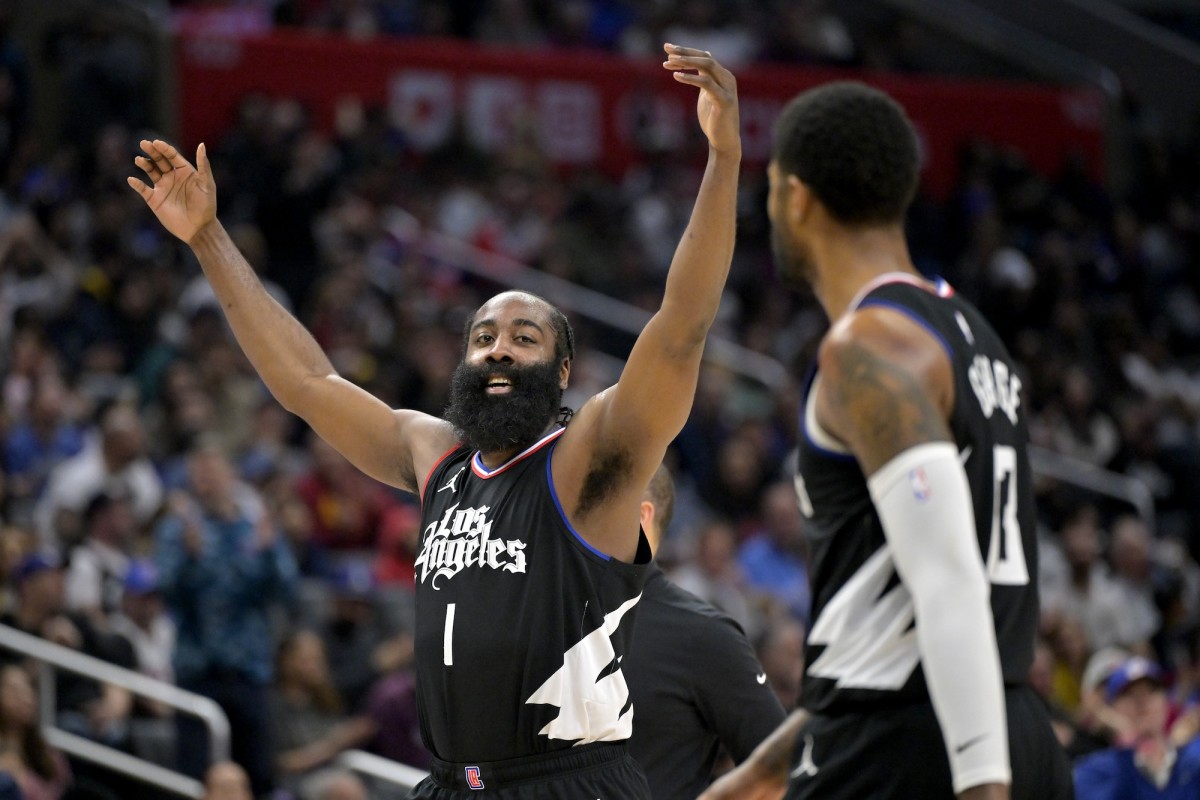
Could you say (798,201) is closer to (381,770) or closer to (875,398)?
(875,398)

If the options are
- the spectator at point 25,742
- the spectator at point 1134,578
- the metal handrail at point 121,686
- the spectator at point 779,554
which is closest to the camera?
the spectator at point 25,742

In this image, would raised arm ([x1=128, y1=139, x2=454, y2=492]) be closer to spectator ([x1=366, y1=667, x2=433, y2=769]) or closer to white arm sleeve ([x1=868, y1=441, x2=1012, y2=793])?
white arm sleeve ([x1=868, y1=441, x2=1012, y2=793])

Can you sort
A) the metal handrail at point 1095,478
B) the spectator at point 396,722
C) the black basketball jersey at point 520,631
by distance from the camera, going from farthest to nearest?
the metal handrail at point 1095,478
the spectator at point 396,722
the black basketball jersey at point 520,631

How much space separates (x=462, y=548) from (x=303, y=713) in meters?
6.11

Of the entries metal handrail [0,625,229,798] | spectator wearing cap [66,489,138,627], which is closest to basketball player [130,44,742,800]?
metal handrail [0,625,229,798]

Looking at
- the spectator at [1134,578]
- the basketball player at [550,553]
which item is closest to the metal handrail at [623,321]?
the spectator at [1134,578]

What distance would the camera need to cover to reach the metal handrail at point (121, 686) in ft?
30.5

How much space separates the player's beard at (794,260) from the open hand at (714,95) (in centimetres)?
51

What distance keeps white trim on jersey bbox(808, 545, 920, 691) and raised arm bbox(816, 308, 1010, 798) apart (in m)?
0.11

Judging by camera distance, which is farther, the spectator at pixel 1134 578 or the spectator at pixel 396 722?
the spectator at pixel 1134 578

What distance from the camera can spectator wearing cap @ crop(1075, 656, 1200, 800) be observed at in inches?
327

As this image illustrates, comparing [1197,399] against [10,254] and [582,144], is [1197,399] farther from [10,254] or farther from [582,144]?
[10,254]

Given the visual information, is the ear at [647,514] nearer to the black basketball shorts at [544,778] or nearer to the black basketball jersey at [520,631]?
the black basketball jersey at [520,631]

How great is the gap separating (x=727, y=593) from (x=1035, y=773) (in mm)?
8309
